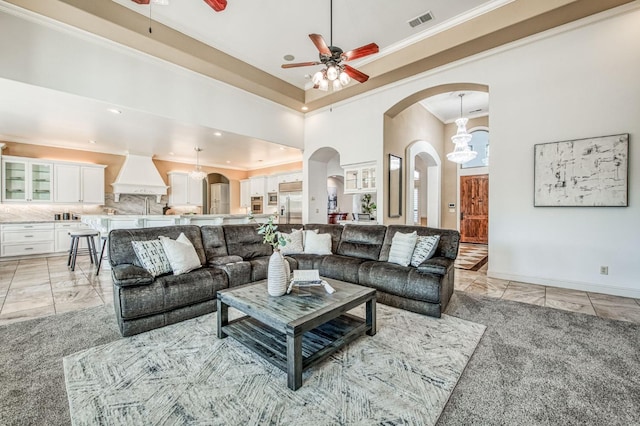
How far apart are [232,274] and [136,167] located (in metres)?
6.54

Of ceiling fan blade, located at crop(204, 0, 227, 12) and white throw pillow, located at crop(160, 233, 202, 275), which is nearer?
ceiling fan blade, located at crop(204, 0, 227, 12)

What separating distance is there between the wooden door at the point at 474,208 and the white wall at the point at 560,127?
4.50 metres

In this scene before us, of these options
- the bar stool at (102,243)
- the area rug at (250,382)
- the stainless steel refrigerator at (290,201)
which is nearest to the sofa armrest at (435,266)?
the area rug at (250,382)

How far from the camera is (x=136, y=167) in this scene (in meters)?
7.75

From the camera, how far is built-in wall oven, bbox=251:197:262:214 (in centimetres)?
1023

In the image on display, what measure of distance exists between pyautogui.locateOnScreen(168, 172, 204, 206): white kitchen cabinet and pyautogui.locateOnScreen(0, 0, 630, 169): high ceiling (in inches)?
113

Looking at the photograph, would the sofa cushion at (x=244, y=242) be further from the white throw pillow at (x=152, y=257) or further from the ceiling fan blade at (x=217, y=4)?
the ceiling fan blade at (x=217, y=4)

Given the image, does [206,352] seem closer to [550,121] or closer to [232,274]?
[232,274]

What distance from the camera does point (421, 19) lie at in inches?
161

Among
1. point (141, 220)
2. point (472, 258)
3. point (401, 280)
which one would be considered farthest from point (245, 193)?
point (401, 280)

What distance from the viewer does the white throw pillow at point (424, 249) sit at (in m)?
3.29

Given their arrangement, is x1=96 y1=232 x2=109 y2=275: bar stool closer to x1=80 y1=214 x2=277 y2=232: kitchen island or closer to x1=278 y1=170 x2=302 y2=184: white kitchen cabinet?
x1=80 y1=214 x2=277 y2=232: kitchen island

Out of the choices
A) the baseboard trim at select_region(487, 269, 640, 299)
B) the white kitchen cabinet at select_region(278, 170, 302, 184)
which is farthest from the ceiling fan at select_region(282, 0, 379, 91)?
the white kitchen cabinet at select_region(278, 170, 302, 184)

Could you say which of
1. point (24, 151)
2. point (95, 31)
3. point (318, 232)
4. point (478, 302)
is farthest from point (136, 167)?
point (478, 302)
